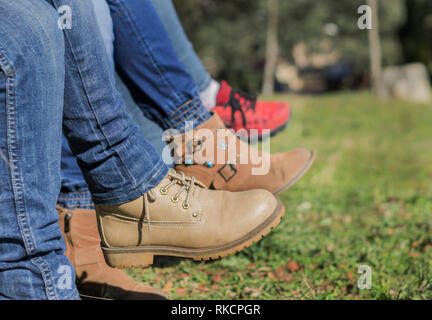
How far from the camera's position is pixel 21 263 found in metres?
1.06

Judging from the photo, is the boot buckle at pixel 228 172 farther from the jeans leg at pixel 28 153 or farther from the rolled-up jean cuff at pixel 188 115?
the jeans leg at pixel 28 153

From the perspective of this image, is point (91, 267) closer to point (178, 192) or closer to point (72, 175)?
point (72, 175)

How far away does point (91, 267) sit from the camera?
1.56 meters

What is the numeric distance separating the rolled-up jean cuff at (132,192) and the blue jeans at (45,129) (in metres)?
0.06

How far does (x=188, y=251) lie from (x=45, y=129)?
598mm

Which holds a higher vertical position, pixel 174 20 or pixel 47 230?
pixel 174 20

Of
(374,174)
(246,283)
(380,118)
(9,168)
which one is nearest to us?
(9,168)

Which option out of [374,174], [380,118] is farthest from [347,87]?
[374,174]

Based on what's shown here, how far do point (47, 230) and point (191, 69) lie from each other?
1277mm

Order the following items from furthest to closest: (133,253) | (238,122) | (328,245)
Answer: (328,245), (238,122), (133,253)

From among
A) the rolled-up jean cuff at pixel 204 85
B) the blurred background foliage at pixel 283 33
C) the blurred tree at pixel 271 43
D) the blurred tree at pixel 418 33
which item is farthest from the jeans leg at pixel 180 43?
the blurred tree at pixel 418 33

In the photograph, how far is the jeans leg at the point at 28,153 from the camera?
3.37 ft

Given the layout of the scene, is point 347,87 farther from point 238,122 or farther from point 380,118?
point 238,122

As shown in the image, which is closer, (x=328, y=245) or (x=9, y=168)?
(x=9, y=168)
